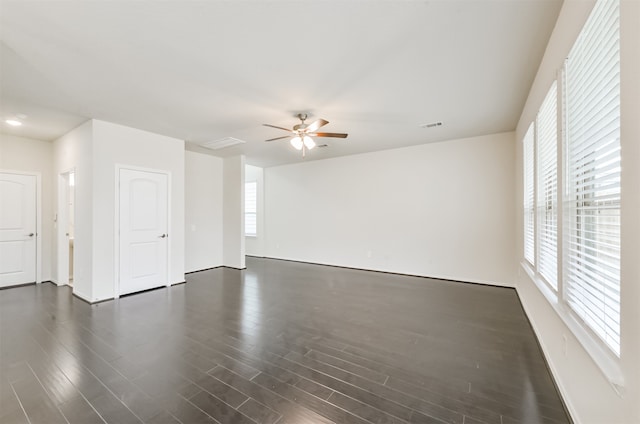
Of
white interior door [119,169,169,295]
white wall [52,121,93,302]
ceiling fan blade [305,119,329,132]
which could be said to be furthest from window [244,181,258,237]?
ceiling fan blade [305,119,329,132]

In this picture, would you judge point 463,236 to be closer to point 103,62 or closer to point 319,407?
point 319,407

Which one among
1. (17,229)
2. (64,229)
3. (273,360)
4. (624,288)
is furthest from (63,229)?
(624,288)

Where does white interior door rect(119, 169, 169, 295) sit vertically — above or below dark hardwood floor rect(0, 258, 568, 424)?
above

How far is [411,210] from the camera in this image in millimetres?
5590

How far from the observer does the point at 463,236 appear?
5.06 m

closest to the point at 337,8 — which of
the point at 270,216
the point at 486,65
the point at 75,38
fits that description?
the point at 486,65

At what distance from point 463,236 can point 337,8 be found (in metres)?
4.60

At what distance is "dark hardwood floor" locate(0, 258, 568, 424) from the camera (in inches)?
69.7

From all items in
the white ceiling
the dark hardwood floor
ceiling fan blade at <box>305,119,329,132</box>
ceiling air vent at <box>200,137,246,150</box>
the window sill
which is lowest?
the dark hardwood floor

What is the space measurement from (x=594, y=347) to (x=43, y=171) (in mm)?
7909

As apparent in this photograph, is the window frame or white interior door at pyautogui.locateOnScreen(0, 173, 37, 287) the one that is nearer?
the window frame

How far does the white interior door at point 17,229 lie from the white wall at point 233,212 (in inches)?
137

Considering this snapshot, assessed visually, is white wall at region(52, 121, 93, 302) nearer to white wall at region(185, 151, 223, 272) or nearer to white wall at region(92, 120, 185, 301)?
white wall at region(92, 120, 185, 301)

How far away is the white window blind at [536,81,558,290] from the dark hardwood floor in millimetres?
851
